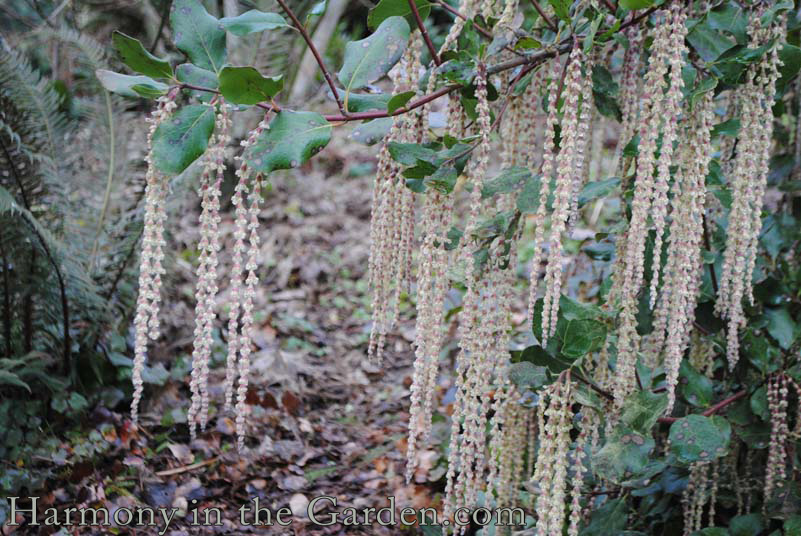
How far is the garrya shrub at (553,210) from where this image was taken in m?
1.51

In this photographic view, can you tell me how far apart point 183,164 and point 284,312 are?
12.4 feet

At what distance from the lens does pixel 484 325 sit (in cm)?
171

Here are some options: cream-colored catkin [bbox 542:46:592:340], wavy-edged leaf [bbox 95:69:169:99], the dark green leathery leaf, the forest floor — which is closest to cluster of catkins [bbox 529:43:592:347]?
cream-colored catkin [bbox 542:46:592:340]

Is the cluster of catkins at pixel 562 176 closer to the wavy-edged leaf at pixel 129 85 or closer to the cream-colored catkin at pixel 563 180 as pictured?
the cream-colored catkin at pixel 563 180

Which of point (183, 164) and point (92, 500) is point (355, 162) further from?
point (183, 164)

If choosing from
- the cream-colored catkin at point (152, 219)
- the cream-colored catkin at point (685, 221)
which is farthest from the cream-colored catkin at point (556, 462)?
the cream-colored catkin at point (152, 219)

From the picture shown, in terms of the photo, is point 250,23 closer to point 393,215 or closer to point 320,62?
point 320,62

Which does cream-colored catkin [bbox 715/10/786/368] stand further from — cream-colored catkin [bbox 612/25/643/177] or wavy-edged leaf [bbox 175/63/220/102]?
wavy-edged leaf [bbox 175/63/220/102]

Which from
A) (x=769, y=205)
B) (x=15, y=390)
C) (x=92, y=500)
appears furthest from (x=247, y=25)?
(x=769, y=205)

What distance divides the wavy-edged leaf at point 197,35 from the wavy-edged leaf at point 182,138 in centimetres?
14

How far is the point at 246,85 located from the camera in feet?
4.78

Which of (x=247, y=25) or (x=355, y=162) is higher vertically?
(x=355, y=162)

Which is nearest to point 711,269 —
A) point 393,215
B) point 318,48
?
point 393,215

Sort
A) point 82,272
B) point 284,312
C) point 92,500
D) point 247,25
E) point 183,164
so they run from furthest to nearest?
point 284,312, point 82,272, point 92,500, point 247,25, point 183,164
